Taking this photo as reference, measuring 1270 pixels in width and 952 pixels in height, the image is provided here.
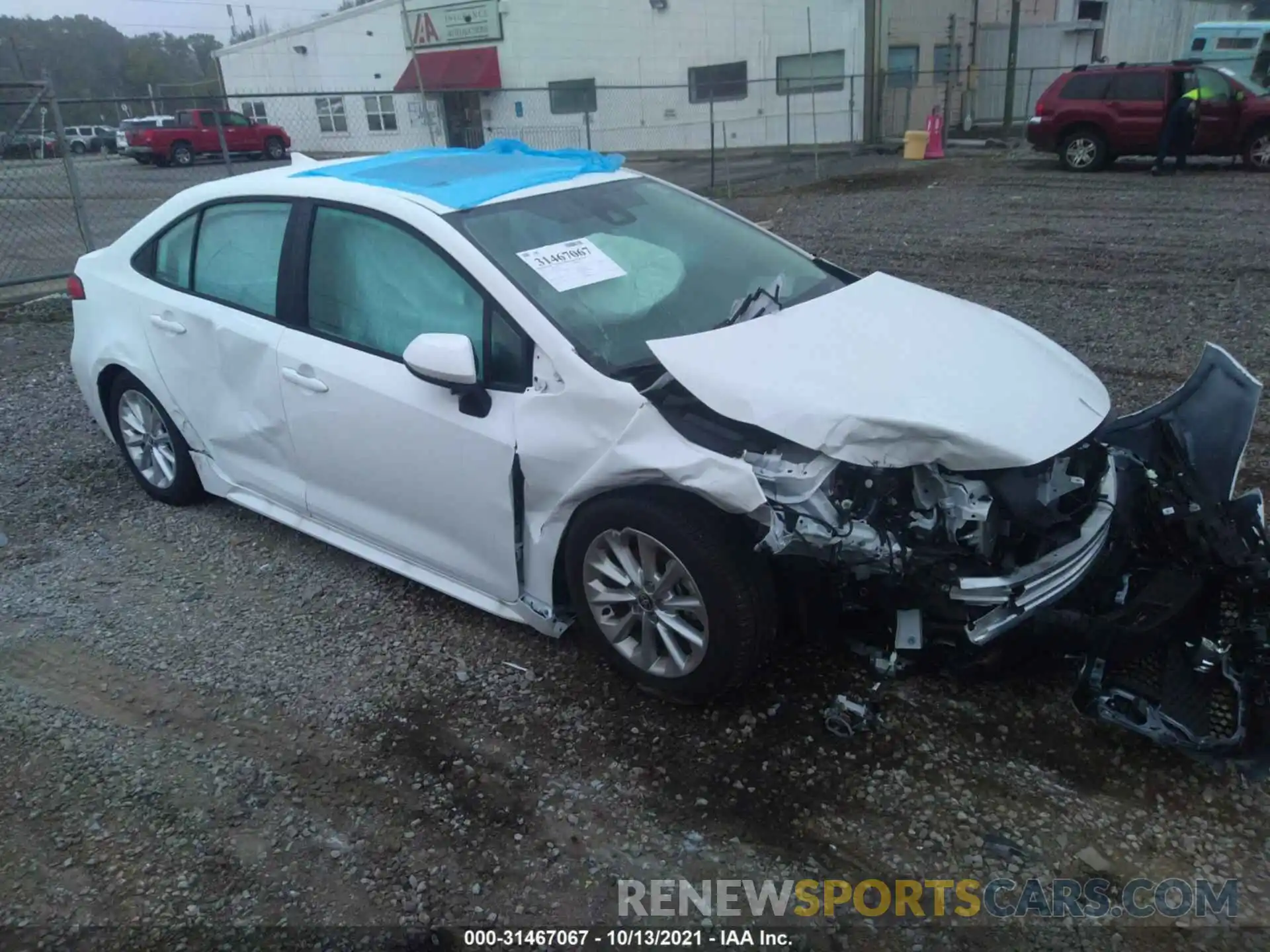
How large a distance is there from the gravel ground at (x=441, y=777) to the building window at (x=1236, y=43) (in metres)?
25.3

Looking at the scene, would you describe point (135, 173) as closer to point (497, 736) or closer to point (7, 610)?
point (7, 610)

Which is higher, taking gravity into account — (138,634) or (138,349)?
(138,349)

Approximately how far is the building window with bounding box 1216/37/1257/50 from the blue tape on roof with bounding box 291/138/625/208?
24409 mm

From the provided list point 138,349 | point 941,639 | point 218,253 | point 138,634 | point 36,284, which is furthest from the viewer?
point 36,284

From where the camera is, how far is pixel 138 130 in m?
27.8

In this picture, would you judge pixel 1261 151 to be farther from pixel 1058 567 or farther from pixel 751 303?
pixel 1058 567

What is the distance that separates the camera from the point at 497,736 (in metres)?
3.15

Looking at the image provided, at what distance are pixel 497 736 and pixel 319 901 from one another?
0.77 metres

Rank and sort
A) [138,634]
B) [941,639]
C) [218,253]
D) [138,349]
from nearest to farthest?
[941,639]
[138,634]
[218,253]
[138,349]

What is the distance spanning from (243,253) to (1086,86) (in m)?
16.1

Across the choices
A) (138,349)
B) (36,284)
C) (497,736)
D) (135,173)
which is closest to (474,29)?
(135,173)

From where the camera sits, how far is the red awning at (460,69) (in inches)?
1144

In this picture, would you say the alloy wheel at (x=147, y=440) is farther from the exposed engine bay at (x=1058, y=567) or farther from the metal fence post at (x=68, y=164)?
the metal fence post at (x=68, y=164)

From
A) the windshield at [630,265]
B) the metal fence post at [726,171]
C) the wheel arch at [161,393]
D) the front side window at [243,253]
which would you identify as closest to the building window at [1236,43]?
the metal fence post at [726,171]
